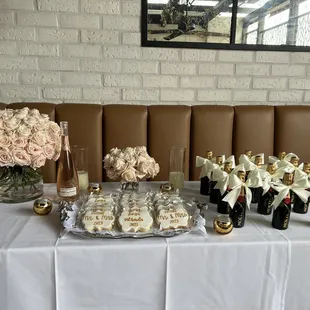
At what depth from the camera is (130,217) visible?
83cm

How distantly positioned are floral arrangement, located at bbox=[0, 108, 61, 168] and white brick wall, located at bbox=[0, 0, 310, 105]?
745mm

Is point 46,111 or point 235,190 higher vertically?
point 46,111

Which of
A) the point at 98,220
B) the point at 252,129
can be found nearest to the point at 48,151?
the point at 98,220

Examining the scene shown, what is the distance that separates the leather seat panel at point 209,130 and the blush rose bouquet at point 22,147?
28.5 inches

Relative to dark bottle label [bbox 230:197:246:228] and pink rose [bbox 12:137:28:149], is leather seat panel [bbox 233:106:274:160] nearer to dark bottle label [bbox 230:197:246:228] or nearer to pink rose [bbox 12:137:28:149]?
dark bottle label [bbox 230:197:246:228]

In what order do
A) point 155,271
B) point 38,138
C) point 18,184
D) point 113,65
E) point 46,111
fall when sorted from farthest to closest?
1. point 113,65
2. point 46,111
3. point 18,184
4. point 38,138
5. point 155,271

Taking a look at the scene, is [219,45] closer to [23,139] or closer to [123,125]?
[123,125]

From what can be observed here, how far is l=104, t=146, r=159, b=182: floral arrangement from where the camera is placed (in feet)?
3.31

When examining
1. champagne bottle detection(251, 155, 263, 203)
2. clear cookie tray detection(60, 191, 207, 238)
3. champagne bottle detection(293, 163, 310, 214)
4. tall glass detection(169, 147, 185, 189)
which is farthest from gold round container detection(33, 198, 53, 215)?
champagne bottle detection(293, 163, 310, 214)

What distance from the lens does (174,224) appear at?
0.82 metres

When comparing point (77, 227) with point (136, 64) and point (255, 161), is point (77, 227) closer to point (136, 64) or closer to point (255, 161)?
point (255, 161)

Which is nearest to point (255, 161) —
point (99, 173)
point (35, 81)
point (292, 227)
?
point (292, 227)

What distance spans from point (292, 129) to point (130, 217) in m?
1.07

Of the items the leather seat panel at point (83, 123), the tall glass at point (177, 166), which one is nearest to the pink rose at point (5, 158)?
the tall glass at point (177, 166)
